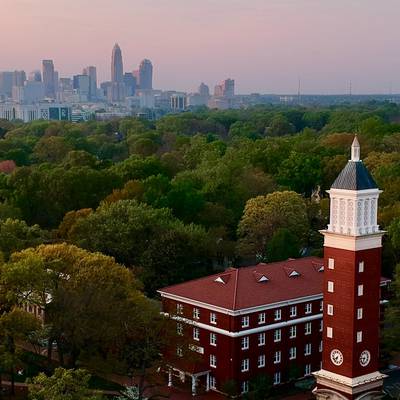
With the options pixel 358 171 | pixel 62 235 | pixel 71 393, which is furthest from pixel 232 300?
pixel 62 235

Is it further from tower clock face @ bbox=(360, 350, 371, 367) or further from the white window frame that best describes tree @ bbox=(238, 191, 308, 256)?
tower clock face @ bbox=(360, 350, 371, 367)

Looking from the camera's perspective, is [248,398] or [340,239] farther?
[248,398]

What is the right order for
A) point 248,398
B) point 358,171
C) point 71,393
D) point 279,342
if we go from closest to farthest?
1. point 71,393
2. point 358,171
3. point 248,398
4. point 279,342

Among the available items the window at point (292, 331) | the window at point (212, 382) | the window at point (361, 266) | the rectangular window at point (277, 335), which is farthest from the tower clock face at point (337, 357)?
the window at point (212, 382)

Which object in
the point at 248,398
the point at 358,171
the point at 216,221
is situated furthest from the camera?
the point at 216,221

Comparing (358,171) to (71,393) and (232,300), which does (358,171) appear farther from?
(71,393)

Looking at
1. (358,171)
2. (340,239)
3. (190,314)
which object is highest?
(358,171)

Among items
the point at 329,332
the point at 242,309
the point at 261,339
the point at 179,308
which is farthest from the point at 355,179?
the point at 179,308

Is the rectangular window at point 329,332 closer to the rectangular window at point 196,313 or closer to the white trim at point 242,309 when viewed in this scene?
the white trim at point 242,309
